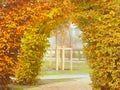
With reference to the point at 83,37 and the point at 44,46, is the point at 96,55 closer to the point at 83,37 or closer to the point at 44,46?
the point at 83,37

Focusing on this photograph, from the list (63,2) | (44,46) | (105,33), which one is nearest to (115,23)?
(105,33)

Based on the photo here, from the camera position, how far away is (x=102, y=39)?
24.7 feet

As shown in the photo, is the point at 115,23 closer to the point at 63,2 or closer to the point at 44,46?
the point at 63,2

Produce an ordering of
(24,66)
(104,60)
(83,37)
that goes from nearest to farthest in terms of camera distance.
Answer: (104,60) < (83,37) < (24,66)

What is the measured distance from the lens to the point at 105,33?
750 cm

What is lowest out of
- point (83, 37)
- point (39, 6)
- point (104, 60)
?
point (104, 60)

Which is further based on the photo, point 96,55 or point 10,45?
point 10,45

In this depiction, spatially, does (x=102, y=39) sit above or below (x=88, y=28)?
below

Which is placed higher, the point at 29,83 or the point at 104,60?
the point at 104,60

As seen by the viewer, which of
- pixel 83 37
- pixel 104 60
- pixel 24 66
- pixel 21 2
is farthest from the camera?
pixel 24 66

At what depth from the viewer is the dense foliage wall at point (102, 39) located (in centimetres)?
739

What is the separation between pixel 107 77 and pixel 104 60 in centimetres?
41

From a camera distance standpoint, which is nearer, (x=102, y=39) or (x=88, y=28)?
(x=102, y=39)

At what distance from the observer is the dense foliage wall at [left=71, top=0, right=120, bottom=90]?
7.39m
